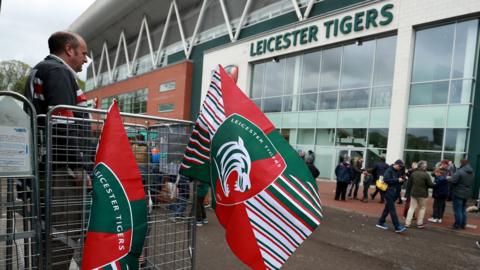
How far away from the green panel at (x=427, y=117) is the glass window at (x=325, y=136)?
390cm

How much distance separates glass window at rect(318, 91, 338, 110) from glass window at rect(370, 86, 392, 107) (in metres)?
2.07

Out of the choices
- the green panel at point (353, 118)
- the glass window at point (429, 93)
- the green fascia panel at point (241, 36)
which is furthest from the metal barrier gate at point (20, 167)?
the green fascia panel at point (241, 36)

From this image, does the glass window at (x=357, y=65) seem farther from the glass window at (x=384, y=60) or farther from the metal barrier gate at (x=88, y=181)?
the metal barrier gate at (x=88, y=181)

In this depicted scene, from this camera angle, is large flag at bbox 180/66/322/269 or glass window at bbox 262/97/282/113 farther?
glass window at bbox 262/97/282/113

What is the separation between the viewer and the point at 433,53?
540 inches

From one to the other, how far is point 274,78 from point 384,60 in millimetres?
A: 7086

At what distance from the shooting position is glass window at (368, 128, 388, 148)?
1487cm

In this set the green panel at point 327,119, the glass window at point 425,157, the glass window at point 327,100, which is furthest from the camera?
the glass window at point 327,100

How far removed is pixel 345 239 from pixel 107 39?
4593 centimetres

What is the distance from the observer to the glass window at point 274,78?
1995cm

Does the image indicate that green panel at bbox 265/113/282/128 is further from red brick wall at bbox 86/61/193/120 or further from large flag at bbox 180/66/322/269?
large flag at bbox 180/66/322/269

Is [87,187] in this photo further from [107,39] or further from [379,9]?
[107,39]

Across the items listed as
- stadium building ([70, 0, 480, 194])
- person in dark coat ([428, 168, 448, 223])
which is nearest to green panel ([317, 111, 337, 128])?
stadium building ([70, 0, 480, 194])

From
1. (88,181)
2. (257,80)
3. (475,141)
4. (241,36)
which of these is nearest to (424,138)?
(475,141)
